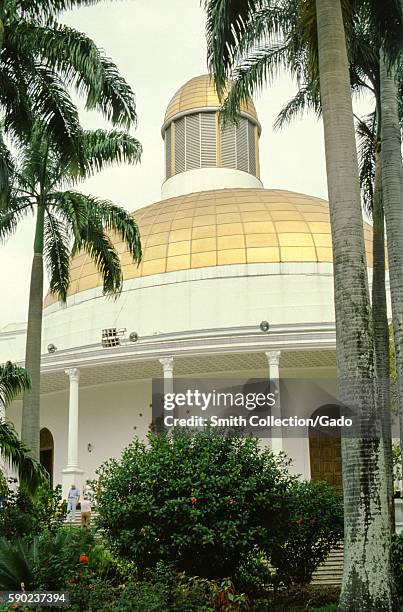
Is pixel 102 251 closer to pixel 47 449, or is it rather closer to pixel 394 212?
pixel 394 212

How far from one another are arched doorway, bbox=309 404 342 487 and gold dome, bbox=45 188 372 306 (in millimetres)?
6554

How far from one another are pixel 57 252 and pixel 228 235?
12.8 m

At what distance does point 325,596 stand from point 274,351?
1644 cm

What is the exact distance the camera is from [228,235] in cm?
3500

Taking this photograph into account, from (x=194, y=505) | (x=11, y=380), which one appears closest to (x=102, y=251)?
(x=11, y=380)

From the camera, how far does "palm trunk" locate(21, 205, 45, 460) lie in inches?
792

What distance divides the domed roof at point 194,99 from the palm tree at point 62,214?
2716 cm

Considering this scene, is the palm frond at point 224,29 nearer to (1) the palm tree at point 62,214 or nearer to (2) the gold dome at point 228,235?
(1) the palm tree at point 62,214

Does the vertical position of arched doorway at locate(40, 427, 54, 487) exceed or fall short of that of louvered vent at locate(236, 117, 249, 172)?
it falls short

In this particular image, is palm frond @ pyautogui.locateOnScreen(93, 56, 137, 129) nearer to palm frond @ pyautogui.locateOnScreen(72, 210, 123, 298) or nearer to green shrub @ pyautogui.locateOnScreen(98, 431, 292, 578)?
palm frond @ pyautogui.locateOnScreen(72, 210, 123, 298)

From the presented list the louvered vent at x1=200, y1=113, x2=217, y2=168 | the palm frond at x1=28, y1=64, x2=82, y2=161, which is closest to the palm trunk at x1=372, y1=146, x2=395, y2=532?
the palm frond at x1=28, y1=64, x2=82, y2=161

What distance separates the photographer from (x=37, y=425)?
20.2 meters

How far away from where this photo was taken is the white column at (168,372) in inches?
1194

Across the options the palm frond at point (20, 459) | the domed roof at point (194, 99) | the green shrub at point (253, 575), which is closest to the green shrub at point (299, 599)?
the green shrub at point (253, 575)
